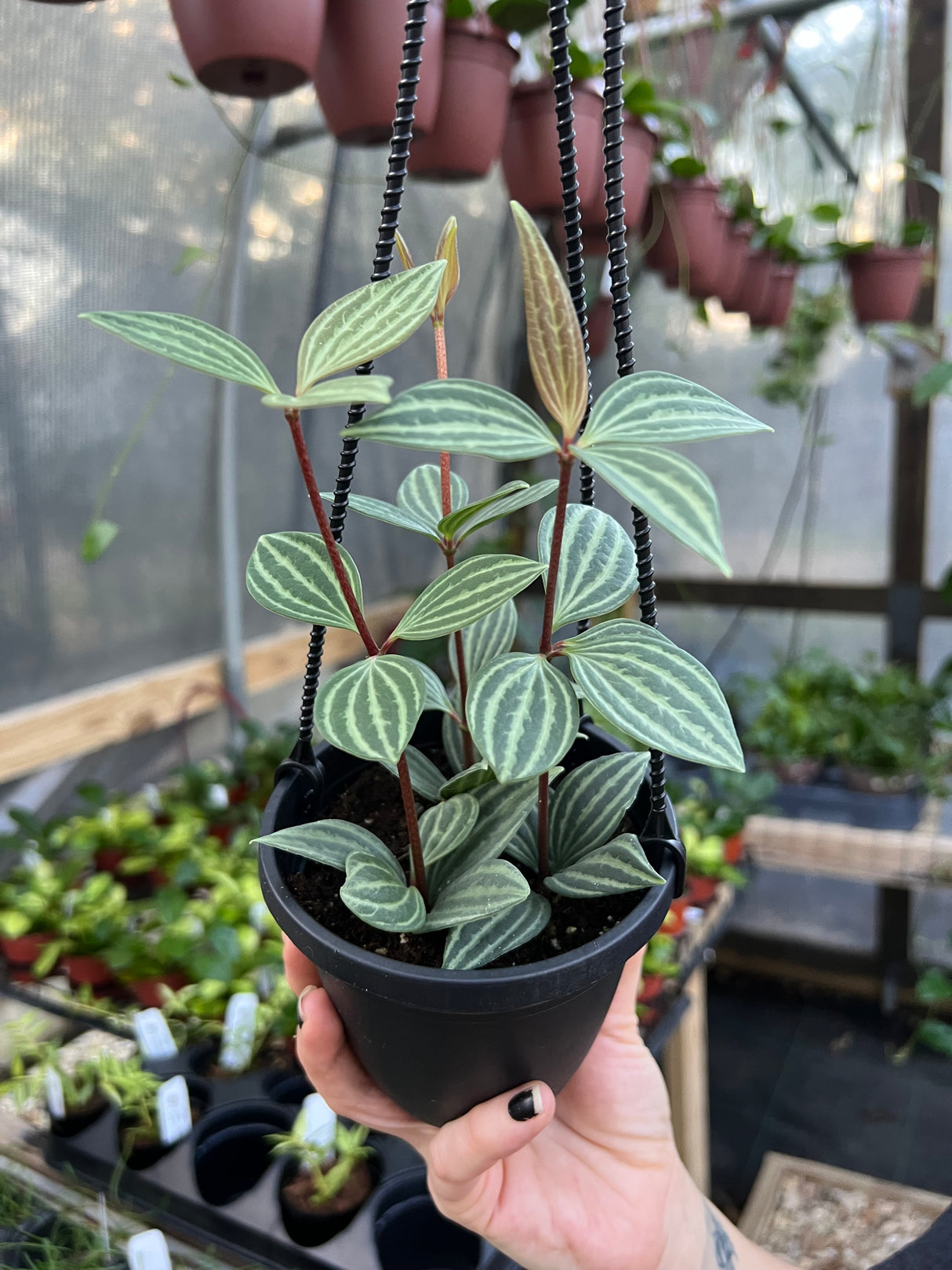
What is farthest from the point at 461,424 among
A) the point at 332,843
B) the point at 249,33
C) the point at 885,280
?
the point at 885,280

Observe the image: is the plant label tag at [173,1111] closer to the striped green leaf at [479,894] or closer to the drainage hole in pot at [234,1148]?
the drainage hole in pot at [234,1148]

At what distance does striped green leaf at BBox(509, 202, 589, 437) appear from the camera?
32cm

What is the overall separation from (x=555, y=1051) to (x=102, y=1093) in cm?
78

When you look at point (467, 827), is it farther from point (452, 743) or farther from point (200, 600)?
point (200, 600)

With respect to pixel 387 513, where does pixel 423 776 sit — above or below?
below

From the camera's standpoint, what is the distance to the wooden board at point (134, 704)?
1.39 meters

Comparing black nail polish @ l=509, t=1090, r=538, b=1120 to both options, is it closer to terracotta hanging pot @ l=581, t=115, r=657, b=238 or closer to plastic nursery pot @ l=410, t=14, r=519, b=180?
plastic nursery pot @ l=410, t=14, r=519, b=180

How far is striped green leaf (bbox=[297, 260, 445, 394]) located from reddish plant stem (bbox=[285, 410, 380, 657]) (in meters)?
0.02

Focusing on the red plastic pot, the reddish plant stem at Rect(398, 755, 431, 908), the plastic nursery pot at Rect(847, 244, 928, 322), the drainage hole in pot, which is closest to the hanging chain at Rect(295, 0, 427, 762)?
Result: the reddish plant stem at Rect(398, 755, 431, 908)

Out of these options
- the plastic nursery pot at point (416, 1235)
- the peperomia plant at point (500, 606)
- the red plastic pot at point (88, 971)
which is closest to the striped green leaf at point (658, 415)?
the peperomia plant at point (500, 606)

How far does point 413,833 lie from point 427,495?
0.21 metres

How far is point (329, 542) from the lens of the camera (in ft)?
1.29

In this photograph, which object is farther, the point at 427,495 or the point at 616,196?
the point at 427,495

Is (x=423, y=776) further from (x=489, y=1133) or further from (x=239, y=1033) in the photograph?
(x=239, y=1033)
